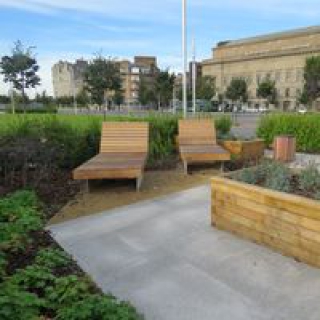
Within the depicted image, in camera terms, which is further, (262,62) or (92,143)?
(262,62)

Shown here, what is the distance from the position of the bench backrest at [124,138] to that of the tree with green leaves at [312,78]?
45837mm

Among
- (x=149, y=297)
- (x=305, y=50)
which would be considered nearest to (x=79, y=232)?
(x=149, y=297)

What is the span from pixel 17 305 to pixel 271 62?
94.0 metres

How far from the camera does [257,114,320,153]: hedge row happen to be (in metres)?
11.2

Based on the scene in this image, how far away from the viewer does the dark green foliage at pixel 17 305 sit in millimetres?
2477

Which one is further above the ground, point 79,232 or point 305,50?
point 305,50

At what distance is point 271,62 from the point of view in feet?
298

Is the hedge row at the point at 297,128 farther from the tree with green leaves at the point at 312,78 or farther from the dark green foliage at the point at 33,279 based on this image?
the tree with green leaves at the point at 312,78

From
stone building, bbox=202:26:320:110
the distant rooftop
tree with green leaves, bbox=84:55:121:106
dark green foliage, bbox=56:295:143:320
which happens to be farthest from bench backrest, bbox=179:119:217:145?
the distant rooftop

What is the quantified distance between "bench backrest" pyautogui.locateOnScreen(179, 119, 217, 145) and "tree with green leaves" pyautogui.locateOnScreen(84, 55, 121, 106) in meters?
16.4

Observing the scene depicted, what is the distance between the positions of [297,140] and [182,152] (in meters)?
Result: 4.79

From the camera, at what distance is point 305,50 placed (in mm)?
83312

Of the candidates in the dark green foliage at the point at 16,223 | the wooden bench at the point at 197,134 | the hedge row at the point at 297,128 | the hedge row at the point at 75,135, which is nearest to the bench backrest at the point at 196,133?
the wooden bench at the point at 197,134

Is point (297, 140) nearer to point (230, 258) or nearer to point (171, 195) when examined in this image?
point (171, 195)
